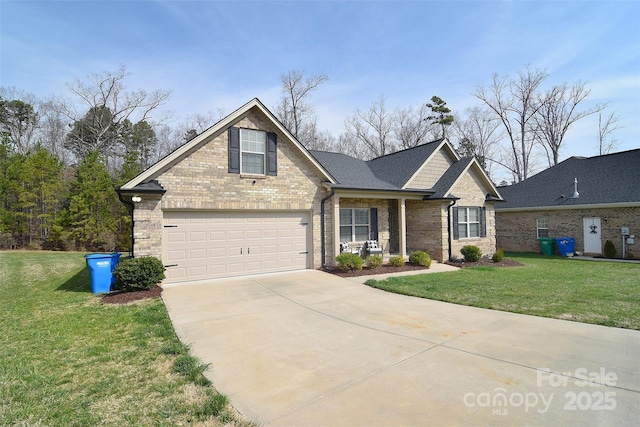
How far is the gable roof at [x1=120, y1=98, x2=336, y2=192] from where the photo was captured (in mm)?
9289

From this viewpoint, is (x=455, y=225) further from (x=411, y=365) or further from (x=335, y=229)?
(x=411, y=365)

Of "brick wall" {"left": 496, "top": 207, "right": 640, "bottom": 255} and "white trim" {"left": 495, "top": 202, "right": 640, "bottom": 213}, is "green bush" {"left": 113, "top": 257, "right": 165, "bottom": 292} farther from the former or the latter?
"brick wall" {"left": 496, "top": 207, "right": 640, "bottom": 255}

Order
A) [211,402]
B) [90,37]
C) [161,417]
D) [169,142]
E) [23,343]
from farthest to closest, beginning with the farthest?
1. [169,142]
2. [90,37]
3. [23,343]
4. [211,402]
5. [161,417]

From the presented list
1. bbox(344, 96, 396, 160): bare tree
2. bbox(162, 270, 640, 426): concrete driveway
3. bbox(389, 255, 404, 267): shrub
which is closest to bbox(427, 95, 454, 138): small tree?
bbox(344, 96, 396, 160): bare tree

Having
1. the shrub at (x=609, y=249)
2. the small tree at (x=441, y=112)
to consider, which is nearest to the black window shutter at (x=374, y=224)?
the shrub at (x=609, y=249)

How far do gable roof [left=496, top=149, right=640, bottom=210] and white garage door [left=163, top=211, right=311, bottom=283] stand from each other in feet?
53.7

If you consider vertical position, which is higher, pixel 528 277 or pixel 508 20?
pixel 508 20

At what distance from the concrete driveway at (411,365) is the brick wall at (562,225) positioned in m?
15.7

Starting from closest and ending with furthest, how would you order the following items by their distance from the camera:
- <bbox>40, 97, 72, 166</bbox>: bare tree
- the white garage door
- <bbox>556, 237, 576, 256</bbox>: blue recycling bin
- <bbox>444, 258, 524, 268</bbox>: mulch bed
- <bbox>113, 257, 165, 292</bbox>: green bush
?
<bbox>113, 257, 165, 292</bbox>: green bush, the white garage door, <bbox>444, 258, 524, 268</bbox>: mulch bed, <bbox>556, 237, 576, 256</bbox>: blue recycling bin, <bbox>40, 97, 72, 166</bbox>: bare tree

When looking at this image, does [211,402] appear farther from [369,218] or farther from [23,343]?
[369,218]

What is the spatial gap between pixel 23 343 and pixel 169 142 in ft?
109

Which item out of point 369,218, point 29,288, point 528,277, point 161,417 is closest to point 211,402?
point 161,417

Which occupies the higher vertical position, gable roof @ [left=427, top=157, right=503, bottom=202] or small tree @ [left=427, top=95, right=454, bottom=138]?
small tree @ [left=427, top=95, right=454, bottom=138]

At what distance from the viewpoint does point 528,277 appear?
35.2 feet
